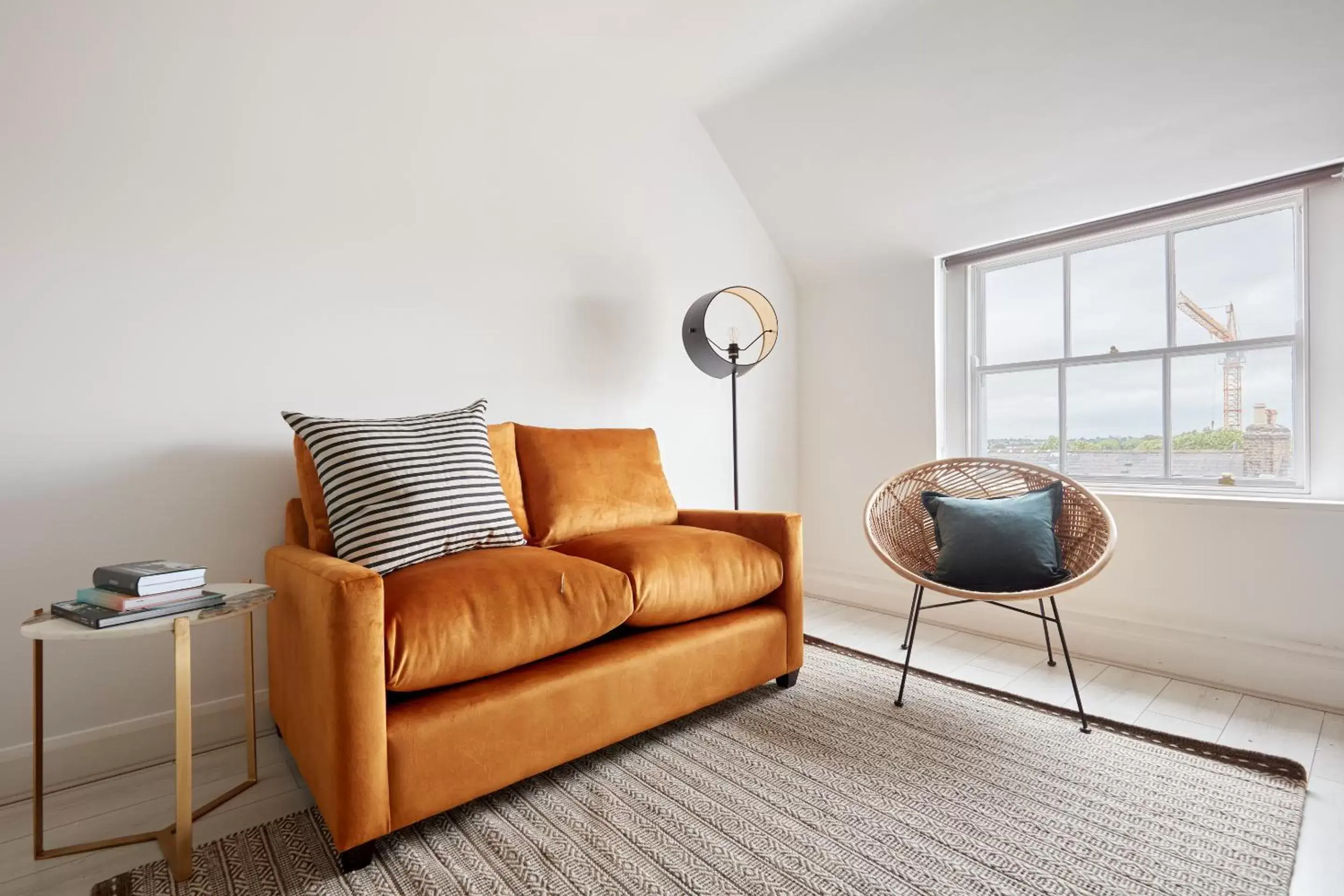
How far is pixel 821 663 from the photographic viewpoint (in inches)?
101

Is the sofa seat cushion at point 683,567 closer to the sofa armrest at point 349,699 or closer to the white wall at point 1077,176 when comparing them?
the sofa armrest at point 349,699

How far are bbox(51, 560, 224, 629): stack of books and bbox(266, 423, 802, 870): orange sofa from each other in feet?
0.66

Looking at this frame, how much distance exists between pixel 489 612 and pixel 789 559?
3.61 ft

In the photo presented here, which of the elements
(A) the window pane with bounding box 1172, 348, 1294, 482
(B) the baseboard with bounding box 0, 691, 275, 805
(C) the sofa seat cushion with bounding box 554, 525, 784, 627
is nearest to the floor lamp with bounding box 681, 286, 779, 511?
(C) the sofa seat cushion with bounding box 554, 525, 784, 627

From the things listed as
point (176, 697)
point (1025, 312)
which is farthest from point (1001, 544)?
point (176, 697)

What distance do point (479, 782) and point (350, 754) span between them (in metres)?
0.32

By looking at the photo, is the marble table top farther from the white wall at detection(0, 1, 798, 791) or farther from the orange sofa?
the white wall at detection(0, 1, 798, 791)

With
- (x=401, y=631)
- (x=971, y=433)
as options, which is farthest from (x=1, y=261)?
(x=971, y=433)

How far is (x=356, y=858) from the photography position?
4.38 ft

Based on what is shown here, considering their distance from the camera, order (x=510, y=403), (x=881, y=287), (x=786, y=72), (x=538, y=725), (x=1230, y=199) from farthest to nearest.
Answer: (x=881, y=287)
(x=786, y=72)
(x=510, y=403)
(x=1230, y=199)
(x=538, y=725)

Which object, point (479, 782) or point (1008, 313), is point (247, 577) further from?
point (1008, 313)

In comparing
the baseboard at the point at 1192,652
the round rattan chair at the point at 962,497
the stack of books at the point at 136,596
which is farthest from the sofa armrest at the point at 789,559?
the stack of books at the point at 136,596

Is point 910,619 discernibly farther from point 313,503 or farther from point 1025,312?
point 313,503

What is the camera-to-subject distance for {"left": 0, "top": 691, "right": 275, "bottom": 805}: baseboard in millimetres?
1718
